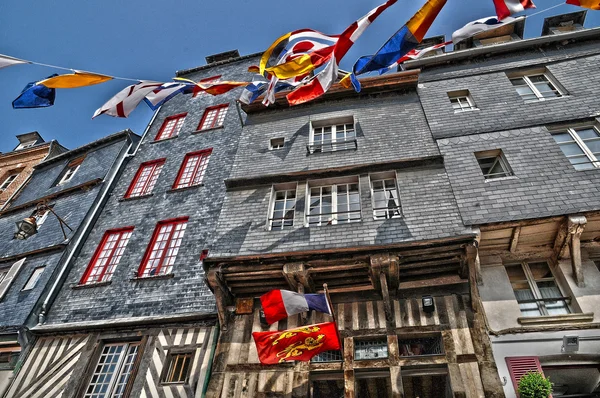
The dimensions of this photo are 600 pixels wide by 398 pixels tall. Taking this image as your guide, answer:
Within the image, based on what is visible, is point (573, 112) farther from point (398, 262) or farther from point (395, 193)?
point (398, 262)

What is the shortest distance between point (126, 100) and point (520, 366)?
11.3 meters

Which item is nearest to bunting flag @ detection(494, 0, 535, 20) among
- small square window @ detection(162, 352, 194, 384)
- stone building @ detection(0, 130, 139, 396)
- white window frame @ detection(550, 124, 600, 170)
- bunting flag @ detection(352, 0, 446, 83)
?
bunting flag @ detection(352, 0, 446, 83)

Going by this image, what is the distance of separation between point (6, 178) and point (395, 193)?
22.9 m

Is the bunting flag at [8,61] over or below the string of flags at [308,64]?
below

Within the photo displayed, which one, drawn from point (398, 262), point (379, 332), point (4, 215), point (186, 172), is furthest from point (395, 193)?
point (4, 215)

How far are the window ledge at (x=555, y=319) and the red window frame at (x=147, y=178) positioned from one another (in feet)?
42.0

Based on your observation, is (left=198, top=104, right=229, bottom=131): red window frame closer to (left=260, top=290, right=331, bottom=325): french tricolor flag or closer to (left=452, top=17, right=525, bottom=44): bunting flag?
(left=452, top=17, right=525, bottom=44): bunting flag

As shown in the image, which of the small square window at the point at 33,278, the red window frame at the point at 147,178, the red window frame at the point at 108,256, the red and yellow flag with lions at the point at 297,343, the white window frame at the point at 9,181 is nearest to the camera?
the red and yellow flag with lions at the point at 297,343

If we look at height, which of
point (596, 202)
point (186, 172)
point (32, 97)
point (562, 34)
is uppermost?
point (562, 34)

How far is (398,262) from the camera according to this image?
8.17 metres

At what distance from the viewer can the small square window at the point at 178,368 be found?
29.3 feet

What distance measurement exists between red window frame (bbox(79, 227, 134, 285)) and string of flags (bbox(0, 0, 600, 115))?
503 centimetres

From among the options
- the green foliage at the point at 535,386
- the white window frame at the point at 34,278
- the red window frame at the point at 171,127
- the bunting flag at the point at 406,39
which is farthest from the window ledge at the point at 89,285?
the green foliage at the point at 535,386

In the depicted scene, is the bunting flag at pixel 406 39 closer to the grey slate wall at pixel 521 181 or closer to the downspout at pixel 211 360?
the grey slate wall at pixel 521 181
